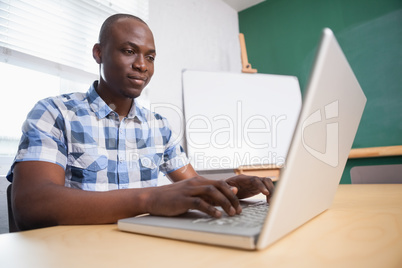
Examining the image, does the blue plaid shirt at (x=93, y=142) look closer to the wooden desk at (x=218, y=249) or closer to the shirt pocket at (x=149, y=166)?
the shirt pocket at (x=149, y=166)

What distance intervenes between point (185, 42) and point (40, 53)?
1.09 meters

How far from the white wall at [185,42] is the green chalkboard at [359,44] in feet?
1.12

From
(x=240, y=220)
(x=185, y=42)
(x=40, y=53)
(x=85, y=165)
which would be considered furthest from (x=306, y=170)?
(x=185, y=42)

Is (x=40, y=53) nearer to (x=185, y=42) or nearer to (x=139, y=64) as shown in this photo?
(x=139, y=64)

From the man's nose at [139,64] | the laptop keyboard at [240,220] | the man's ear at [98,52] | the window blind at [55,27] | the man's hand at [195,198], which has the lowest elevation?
the laptop keyboard at [240,220]

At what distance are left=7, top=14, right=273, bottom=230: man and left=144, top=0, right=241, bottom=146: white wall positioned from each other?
0.70 meters

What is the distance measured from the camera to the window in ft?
3.83

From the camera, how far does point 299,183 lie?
0.30 metres

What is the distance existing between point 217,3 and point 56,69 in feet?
5.48

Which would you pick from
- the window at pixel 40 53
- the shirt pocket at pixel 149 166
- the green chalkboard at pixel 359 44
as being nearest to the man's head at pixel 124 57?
the shirt pocket at pixel 149 166

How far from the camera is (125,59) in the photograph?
1020mm

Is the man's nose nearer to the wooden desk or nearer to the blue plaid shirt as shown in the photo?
the blue plaid shirt

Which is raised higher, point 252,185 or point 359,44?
point 359,44

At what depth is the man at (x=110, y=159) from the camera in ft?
1.60
